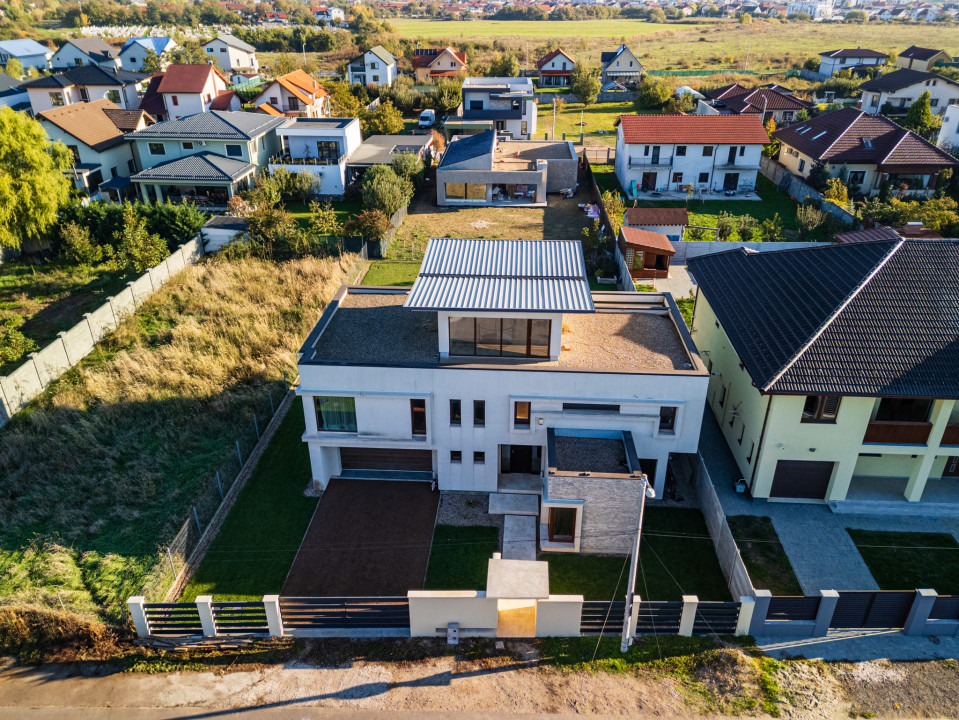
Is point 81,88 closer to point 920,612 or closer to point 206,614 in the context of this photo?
point 206,614

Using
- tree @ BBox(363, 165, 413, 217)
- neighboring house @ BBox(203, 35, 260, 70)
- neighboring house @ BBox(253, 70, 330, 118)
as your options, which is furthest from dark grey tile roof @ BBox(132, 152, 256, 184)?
neighboring house @ BBox(203, 35, 260, 70)

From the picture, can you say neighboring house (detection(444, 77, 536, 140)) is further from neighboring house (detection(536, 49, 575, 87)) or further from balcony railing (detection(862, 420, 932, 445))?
balcony railing (detection(862, 420, 932, 445))

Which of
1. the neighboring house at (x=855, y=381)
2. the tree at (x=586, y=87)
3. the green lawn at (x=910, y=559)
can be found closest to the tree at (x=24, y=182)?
the neighboring house at (x=855, y=381)

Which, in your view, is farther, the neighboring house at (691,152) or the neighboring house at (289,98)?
the neighboring house at (289,98)

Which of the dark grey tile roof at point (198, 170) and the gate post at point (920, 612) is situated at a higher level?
the dark grey tile roof at point (198, 170)

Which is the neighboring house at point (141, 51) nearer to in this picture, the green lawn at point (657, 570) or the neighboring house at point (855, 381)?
the neighboring house at point (855, 381)
